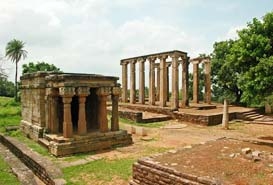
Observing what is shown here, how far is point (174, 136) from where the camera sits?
1416cm

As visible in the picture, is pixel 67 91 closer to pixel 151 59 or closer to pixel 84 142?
pixel 84 142

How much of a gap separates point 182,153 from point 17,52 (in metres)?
37.8

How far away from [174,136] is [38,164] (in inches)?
289

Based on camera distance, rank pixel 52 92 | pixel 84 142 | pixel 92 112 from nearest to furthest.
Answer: pixel 84 142, pixel 52 92, pixel 92 112

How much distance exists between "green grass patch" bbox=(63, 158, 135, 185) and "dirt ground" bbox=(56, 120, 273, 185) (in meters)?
0.28

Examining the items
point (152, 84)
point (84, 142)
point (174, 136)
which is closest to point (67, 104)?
point (84, 142)

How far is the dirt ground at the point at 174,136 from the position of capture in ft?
34.0

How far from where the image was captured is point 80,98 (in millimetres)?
11242

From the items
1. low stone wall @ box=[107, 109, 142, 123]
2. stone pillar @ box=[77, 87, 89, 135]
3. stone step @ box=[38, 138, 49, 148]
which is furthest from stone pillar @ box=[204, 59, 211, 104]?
stone step @ box=[38, 138, 49, 148]

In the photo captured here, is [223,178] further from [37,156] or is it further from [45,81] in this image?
[45,81]

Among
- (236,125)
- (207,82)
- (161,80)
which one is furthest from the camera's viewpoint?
(207,82)

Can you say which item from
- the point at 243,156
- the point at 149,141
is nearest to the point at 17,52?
the point at 149,141

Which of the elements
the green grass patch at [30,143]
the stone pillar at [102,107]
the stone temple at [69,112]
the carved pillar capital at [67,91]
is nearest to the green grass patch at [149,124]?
the stone temple at [69,112]

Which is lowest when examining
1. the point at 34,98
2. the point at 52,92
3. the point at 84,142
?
the point at 84,142
